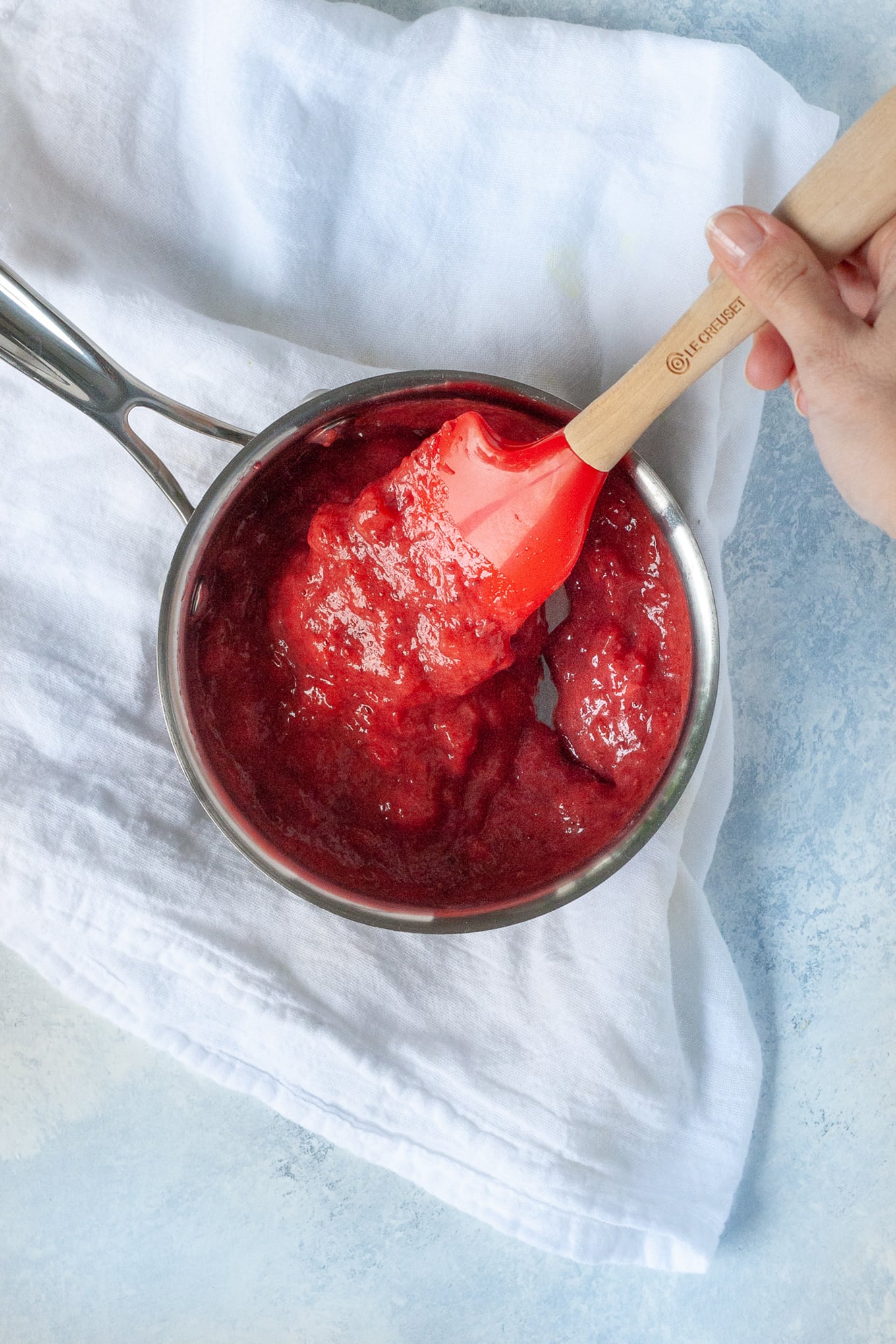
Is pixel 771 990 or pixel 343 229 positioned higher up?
pixel 343 229

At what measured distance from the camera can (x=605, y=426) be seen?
0.98 metres

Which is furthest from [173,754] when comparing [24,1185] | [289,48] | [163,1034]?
[289,48]

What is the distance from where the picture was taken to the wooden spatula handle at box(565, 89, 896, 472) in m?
0.84

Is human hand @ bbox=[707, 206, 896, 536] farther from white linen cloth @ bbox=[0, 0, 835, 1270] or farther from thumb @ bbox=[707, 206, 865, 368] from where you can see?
white linen cloth @ bbox=[0, 0, 835, 1270]

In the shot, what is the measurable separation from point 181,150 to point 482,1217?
127cm

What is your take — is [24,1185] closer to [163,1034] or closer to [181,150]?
[163,1034]

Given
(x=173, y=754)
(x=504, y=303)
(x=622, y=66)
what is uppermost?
(x=622, y=66)

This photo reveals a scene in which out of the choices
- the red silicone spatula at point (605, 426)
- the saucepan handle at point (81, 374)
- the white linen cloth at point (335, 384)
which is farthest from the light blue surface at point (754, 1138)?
the saucepan handle at point (81, 374)

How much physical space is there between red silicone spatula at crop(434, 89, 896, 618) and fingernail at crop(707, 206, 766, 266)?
31 mm

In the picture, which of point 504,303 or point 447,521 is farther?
point 504,303

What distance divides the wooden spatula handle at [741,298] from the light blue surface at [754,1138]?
41cm

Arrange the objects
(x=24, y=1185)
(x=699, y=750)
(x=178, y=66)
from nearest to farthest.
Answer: (x=699, y=750) → (x=178, y=66) → (x=24, y=1185)

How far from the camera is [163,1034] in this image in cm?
122

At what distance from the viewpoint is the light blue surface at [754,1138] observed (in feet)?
4.31
